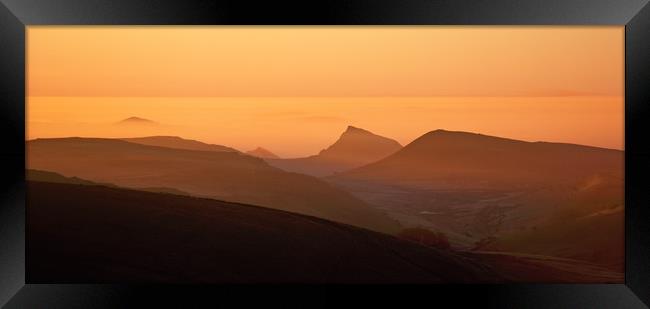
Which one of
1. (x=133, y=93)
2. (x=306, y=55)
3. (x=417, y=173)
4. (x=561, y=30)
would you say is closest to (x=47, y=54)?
(x=133, y=93)

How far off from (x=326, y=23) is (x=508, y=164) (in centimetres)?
131

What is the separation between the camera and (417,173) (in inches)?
141

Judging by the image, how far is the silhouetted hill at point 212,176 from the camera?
3.56 metres

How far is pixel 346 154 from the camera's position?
356cm

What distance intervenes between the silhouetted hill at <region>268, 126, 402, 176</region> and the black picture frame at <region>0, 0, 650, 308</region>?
65 cm

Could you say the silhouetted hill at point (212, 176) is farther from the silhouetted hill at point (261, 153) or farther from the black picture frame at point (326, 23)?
the black picture frame at point (326, 23)

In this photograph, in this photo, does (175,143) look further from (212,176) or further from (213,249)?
(213,249)

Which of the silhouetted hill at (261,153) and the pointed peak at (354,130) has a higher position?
the pointed peak at (354,130)

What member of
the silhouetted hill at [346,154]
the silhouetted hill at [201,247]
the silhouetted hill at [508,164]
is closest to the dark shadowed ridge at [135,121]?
the silhouetted hill at [201,247]

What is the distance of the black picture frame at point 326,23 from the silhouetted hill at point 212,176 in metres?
0.26

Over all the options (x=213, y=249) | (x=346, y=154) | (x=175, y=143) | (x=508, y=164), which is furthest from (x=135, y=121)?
(x=508, y=164)

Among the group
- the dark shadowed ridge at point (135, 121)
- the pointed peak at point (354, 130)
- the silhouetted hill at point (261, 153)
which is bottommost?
the silhouetted hill at point (261, 153)

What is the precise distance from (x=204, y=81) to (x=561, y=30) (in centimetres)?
207

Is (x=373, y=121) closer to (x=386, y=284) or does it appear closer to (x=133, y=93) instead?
(x=386, y=284)
